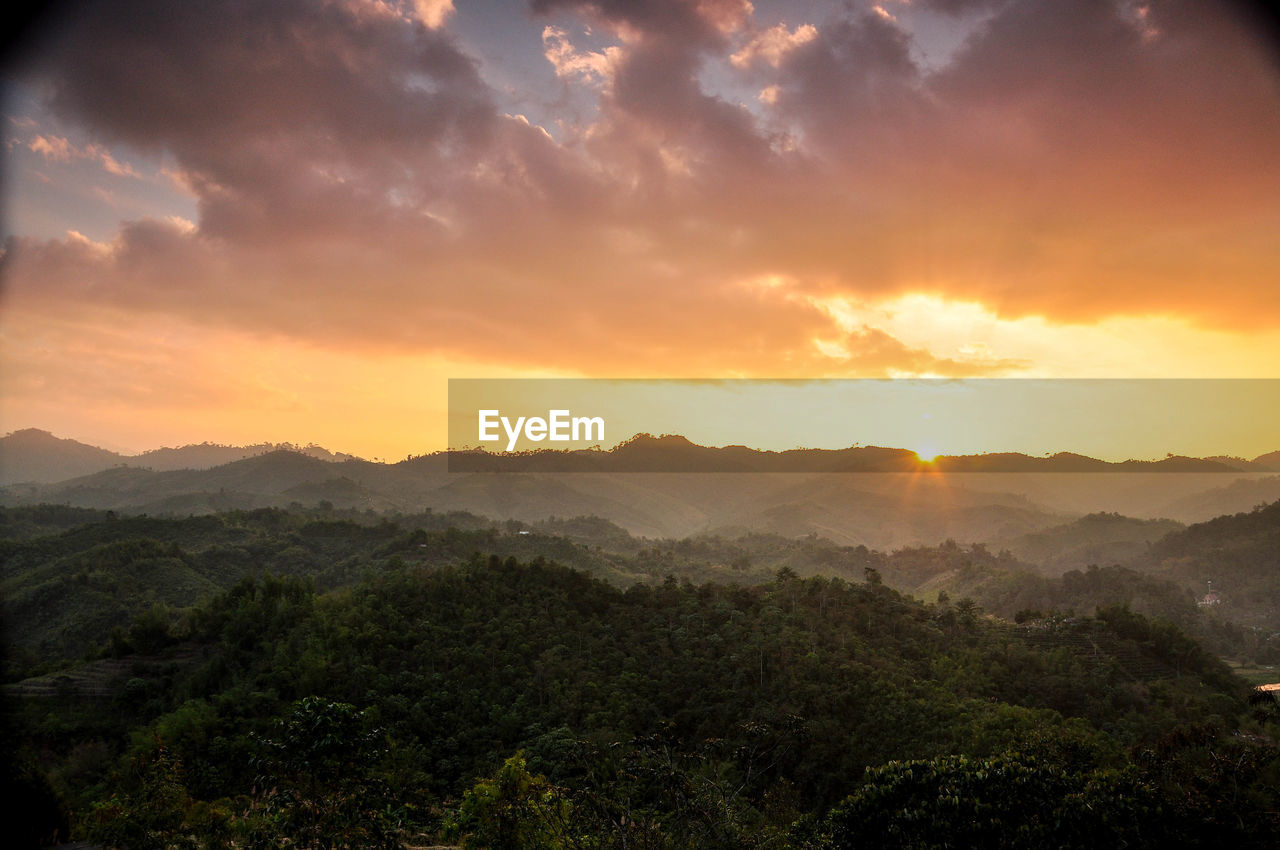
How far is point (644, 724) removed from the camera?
2397 cm

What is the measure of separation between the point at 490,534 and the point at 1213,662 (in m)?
51.8

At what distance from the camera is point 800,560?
266 ft

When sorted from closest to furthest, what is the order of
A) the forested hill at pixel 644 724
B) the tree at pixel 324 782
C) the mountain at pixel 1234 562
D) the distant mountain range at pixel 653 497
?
the tree at pixel 324 782, the forested hill at pixel 644 724, the mountain at pixel 1234 562, the distant mountain range at pixel 653 497

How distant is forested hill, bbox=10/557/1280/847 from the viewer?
41.4ft

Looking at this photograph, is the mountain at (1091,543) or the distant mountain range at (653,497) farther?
the distant mountain range at (653,497)

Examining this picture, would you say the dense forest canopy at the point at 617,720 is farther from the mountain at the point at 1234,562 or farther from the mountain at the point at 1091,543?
the mountain at the point at 1091,543

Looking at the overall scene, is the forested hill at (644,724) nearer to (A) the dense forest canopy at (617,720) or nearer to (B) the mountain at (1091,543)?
(A) the dense forest canopy at (617,720)

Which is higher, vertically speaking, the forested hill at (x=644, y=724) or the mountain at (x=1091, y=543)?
the forested hill at (x=644, y=724)

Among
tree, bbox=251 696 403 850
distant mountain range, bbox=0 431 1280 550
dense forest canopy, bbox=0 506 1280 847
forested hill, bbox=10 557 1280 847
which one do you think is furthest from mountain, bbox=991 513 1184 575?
tree, bbox=251 696 403 850

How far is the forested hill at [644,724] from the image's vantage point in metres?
12.6

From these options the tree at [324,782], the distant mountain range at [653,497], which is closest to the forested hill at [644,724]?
the tree at [324,782]

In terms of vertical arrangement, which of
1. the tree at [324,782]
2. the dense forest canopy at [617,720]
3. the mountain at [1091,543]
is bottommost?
the mountain at [1091,543]

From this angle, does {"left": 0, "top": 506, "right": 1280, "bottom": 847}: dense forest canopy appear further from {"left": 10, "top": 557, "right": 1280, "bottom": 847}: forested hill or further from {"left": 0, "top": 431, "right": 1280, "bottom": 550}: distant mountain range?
Result: {"left": 0, "top": 431, "right": 1280, "bottom": 550}: distant mountain range

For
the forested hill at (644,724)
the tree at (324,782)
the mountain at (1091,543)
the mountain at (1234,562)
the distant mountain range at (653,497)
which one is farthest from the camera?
the distant mountain range at (653,497)
